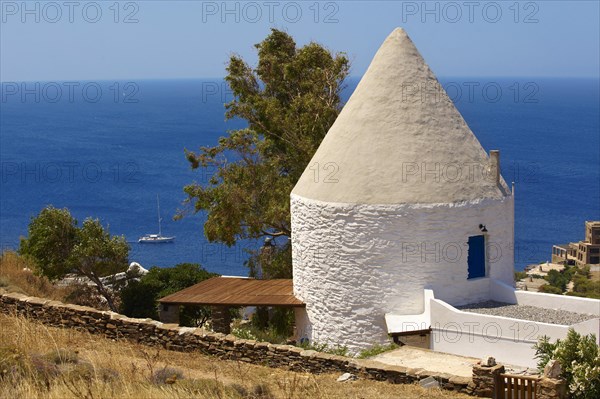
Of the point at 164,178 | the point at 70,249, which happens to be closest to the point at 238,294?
the point at 70,249

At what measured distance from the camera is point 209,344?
13820mm

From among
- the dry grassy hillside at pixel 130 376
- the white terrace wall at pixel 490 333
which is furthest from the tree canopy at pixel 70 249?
the white terrace wall at pixel 490 333

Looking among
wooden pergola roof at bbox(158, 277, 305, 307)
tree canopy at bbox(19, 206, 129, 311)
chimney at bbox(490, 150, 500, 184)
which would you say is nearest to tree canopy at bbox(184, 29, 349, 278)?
tree canopy at bbox(19, 206, 129, 311)

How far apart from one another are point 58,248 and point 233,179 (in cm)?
638

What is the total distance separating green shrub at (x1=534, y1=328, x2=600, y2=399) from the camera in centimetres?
1126

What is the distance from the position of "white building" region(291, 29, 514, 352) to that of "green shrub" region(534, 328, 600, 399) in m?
4.76

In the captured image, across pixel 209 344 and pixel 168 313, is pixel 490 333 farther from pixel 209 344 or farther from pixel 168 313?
pixel 168 313

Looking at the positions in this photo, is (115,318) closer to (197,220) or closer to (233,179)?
(233,179)

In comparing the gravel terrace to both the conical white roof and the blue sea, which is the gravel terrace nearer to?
the conical white roof

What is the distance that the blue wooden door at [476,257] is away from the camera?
17500 mm

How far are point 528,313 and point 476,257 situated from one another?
5.59 ft

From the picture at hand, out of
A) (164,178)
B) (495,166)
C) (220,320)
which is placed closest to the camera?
(495,166)

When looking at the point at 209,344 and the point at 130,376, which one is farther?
the point at 209,344

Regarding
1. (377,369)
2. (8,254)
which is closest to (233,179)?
(8,254)
